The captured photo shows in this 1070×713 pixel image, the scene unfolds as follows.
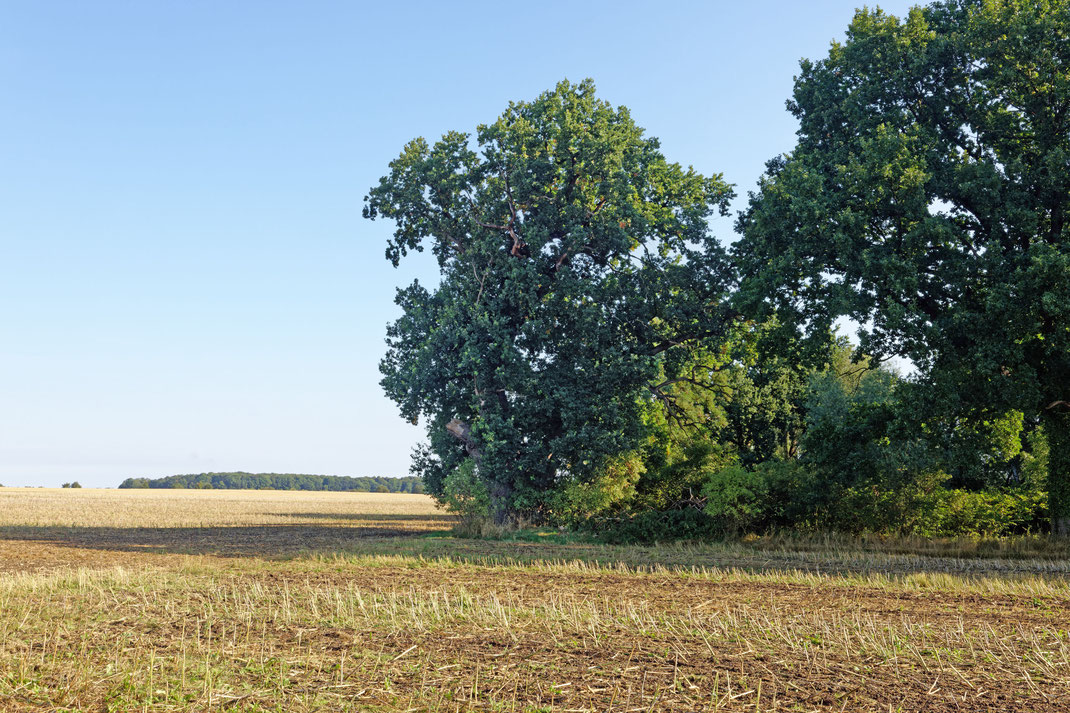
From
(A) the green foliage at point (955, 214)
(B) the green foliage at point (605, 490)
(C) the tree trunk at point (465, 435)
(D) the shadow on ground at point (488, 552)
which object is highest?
(A) the green foliage at point (955, 214)

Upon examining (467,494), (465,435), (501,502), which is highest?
(465,435)

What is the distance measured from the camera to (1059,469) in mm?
26906

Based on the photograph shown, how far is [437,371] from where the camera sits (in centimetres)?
3503

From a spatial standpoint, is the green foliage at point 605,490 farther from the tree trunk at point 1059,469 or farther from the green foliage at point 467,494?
the tree trunk at point 1059,469

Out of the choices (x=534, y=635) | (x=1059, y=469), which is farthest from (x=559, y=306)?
(x=534, y=635)

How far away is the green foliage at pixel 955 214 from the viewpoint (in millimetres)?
24875

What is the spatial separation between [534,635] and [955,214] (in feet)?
76.1

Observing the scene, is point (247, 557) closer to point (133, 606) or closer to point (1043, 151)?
point (133, 606)

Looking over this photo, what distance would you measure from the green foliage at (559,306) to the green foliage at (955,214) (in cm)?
623

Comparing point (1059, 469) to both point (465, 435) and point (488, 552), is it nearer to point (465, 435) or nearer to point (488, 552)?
point (488, 552)

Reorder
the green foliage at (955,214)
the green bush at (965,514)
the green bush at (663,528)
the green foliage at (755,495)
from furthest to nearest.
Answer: the green bush at (663,528), the green foliage at (755,495), the green bush at (965,514), the green foliage at (955,214)

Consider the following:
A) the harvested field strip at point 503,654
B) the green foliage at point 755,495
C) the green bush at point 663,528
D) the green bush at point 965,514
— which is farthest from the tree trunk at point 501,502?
the harvested field strip at point 503,654

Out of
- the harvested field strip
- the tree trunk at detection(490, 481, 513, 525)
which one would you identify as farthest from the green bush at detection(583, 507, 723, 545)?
the harvested field strip

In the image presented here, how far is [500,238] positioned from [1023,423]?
881 inches
